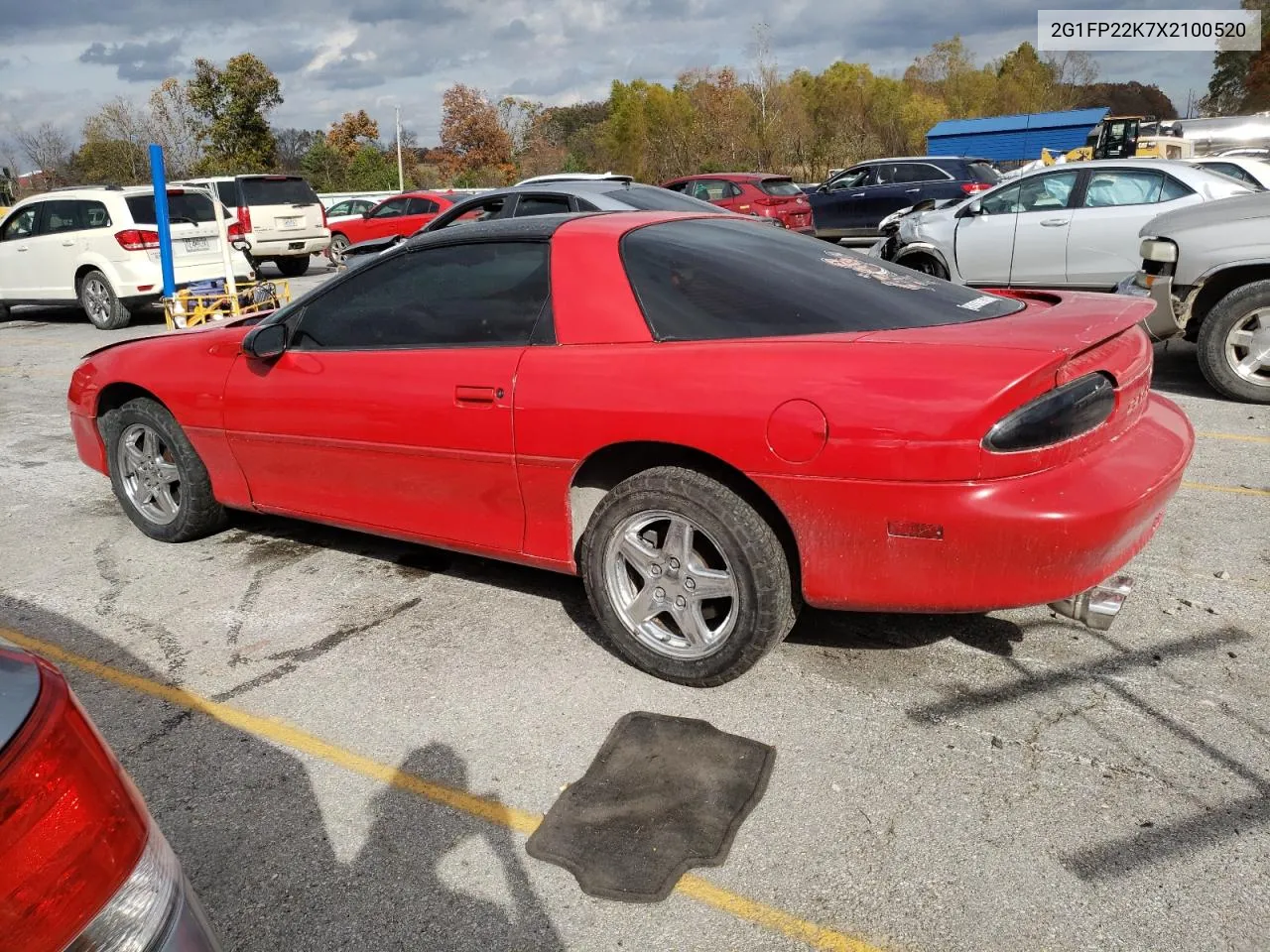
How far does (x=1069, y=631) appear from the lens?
3621 millimetres

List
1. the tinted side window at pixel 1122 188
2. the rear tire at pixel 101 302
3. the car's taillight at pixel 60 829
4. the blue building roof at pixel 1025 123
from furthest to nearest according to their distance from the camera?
the blue building roof at pixel 1025 123 → the rear tire at pixel 101 302 → the tinted side window at pixel 1122 188 → the car's taillight at pixel 60 829

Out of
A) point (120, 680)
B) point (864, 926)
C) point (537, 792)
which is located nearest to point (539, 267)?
point (537, 792)

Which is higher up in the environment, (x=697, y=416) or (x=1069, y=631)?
(x=697, y=416)

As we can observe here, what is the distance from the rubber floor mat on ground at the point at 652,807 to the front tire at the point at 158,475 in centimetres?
263

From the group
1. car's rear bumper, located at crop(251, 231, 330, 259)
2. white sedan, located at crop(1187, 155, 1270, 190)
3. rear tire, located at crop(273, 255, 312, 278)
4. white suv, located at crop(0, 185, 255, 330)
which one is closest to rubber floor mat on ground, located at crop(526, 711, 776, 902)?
white sedan, located at crop(1187, 155, 1270, 190)

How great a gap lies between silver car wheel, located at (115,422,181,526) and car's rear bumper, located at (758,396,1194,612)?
3.22 m

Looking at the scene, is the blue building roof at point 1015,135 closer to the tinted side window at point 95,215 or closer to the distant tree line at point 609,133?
the distant tree line at point 609,133

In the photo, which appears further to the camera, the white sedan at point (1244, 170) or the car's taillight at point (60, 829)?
the white sedan at point (1244, 170)

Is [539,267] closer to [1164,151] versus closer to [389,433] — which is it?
[389,433]

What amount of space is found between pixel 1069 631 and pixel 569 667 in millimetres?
1795

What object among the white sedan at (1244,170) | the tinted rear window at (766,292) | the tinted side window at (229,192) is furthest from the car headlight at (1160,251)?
the tinted side window at (229,192)

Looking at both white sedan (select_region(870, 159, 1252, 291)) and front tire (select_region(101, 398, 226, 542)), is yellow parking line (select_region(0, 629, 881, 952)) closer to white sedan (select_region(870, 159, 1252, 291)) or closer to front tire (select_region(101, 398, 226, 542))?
front tire (select_region(101, 398, 226, 542))

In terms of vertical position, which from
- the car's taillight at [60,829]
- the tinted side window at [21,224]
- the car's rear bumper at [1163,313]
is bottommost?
the car's taillight at [60,829]

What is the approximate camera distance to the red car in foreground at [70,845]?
1.25 meters
